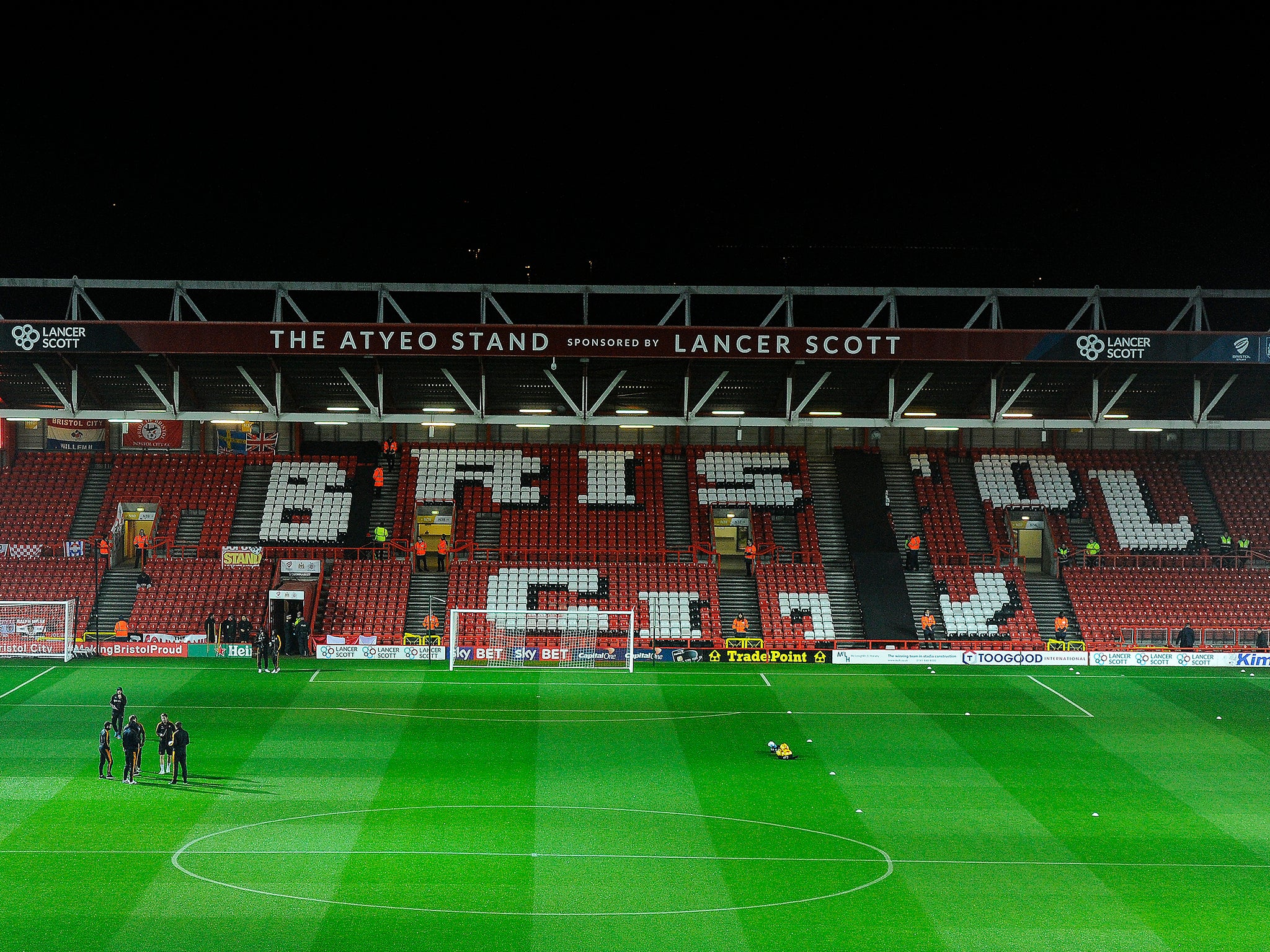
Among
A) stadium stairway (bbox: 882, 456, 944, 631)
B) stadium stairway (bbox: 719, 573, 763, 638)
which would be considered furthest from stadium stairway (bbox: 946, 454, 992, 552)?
stadium stairway (bbox: 719, 573, 763, 638)

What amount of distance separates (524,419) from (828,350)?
8.42m

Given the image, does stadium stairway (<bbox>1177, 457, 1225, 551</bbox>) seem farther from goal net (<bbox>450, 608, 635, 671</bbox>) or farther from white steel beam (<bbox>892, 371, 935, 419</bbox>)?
goal net (<bbox>450, 608, 635, 671</bbox>)

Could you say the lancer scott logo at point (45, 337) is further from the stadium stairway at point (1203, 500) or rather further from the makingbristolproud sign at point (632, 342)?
the stadium stairway at point (1203, 500)

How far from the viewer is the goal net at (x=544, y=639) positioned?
35.7 m

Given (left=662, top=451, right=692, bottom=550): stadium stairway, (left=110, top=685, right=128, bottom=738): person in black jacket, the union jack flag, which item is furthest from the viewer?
the union jack flag

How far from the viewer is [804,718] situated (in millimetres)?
28062

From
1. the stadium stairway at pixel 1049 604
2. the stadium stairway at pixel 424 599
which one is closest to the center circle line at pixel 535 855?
the stadium stairway at pixel 424 599

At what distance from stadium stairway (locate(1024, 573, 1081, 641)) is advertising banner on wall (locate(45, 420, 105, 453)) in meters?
33.0

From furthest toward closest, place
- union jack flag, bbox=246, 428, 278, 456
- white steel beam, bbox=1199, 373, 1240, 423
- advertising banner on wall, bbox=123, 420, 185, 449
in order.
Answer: union jack flag, bbox=246, 428, 278, 456 < advertising banner on wall, bbox=123, 420, 185, 449 < white steel beam, bbox=1199, 373, 1240, 423

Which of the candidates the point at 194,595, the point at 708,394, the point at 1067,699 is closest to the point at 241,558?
the point at 194,595

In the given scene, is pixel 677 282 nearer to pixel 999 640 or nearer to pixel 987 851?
pixel 999 640

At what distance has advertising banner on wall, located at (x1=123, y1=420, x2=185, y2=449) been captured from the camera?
44.0m

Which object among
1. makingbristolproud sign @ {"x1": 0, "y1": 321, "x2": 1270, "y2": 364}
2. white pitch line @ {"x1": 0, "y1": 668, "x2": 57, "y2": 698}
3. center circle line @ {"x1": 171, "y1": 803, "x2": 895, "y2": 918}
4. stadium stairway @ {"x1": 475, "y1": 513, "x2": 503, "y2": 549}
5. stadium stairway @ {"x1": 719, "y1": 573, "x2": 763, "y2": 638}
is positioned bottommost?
center circle line @ {"x1": 171, "y1": 803, "x2": 895, "y2": 918}

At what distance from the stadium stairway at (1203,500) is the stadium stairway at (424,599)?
A: 26.0m
